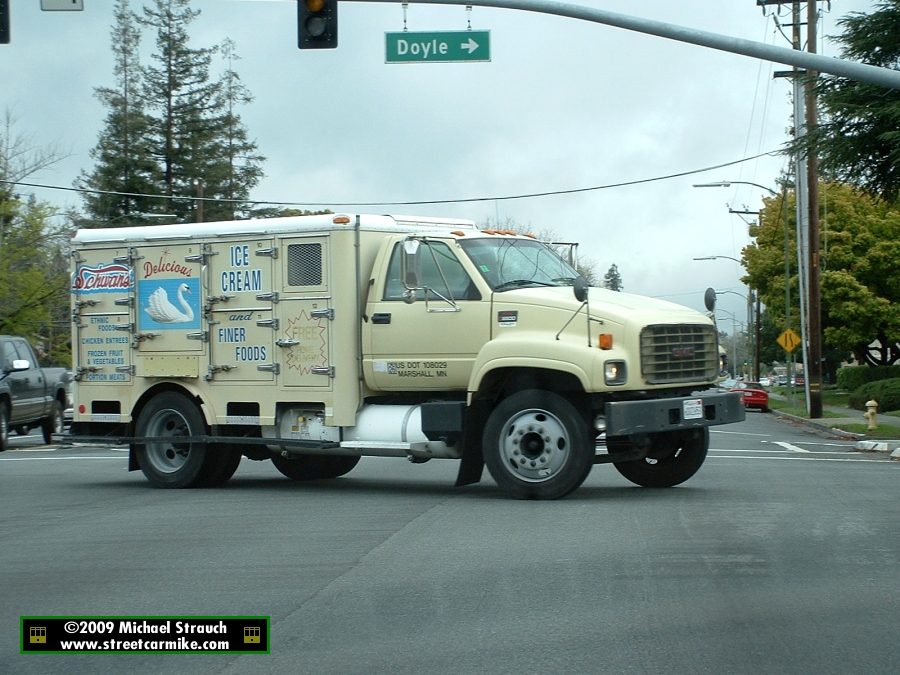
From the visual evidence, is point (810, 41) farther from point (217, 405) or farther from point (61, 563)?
point (61, 563)

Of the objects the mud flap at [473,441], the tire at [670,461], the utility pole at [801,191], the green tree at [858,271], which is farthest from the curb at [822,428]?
the mud flap at [473,441]

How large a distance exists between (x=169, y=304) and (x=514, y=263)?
406 centimetres

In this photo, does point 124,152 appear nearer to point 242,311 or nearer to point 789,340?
point 789,340

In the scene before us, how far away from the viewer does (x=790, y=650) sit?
18.8 feet

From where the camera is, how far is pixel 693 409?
37.0 feet

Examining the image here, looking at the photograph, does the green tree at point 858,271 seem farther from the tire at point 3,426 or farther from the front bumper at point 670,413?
the front bumper at point 670,413

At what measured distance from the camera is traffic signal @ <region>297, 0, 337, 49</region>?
46.7 ft

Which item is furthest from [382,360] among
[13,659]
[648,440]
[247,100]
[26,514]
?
[247,100]

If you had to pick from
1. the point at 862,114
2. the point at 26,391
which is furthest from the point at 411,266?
the point at 862,114

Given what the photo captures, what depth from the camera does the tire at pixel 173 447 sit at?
43.8 feet

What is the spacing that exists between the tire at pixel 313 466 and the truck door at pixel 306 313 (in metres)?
1.93

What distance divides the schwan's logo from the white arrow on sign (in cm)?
497

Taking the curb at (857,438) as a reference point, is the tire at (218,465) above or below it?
above

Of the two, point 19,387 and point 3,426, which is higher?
point 19,387
